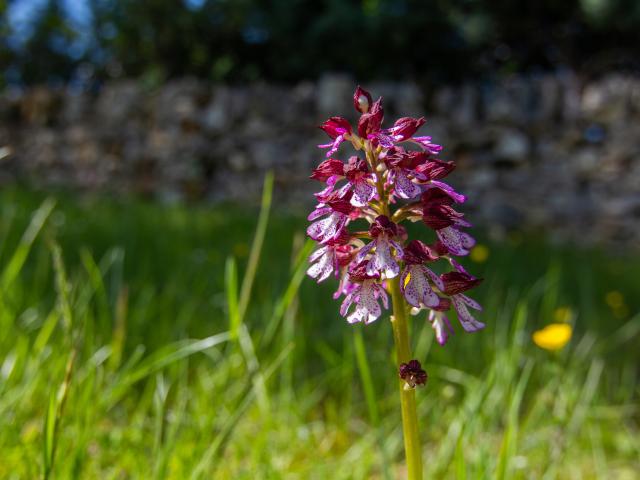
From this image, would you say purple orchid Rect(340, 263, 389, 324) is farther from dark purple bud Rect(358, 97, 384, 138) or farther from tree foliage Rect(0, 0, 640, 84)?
tree foliage Rect(0, 0, 640, 84)

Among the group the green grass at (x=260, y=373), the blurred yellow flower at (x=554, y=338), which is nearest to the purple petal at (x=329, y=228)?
the green grass at (x=260, y=373)

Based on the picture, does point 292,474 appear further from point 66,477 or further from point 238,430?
point 66,477

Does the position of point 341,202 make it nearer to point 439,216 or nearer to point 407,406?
point 439,216

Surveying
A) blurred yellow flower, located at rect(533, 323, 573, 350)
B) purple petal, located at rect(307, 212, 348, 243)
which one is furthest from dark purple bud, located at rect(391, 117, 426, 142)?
blurred yellow flower, located at rect(533, 323, 573, 350)

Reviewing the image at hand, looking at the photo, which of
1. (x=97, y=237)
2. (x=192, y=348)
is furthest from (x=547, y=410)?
(x=97, y=237)

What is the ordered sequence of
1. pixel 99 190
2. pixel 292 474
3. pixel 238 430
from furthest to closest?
pixel 99 190
pixel 238 430
pixel 292 474
